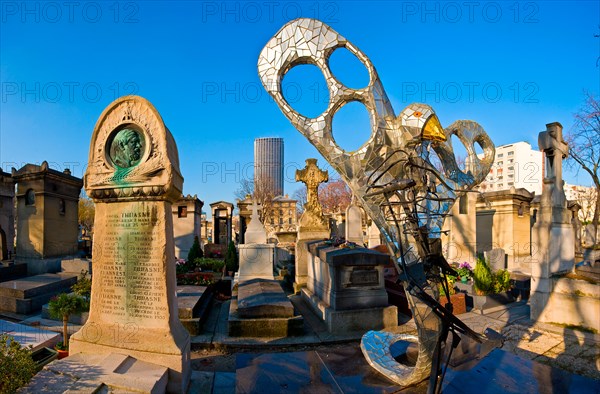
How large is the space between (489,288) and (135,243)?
8604 mm

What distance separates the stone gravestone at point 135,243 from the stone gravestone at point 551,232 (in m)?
7.47

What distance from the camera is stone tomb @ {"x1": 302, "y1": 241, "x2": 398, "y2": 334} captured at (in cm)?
646

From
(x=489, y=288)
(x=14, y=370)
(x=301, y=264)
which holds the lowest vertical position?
(x=489, y=288)

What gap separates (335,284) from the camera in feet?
22.1

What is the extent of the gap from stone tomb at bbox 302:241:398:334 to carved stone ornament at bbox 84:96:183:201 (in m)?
3.80

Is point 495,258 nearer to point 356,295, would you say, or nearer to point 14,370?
point 356,295

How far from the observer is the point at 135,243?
14.0 ft

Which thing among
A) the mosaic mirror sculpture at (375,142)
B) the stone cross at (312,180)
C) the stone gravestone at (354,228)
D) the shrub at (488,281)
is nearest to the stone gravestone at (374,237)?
the stone gravestone at (354,228)

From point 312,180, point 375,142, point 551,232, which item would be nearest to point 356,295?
point 375,142

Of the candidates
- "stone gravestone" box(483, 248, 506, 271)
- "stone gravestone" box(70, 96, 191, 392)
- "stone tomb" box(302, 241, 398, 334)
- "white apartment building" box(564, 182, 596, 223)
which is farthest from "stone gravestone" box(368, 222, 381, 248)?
"white apartment building" box(564, 182, 596, 223)

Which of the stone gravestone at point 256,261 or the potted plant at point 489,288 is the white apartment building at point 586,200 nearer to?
the potted plant at point 489,288

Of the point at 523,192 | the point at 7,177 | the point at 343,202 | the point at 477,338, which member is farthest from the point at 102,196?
the point at 343,202

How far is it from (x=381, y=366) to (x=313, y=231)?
8060 mm

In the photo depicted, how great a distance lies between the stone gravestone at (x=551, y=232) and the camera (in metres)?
7.11
